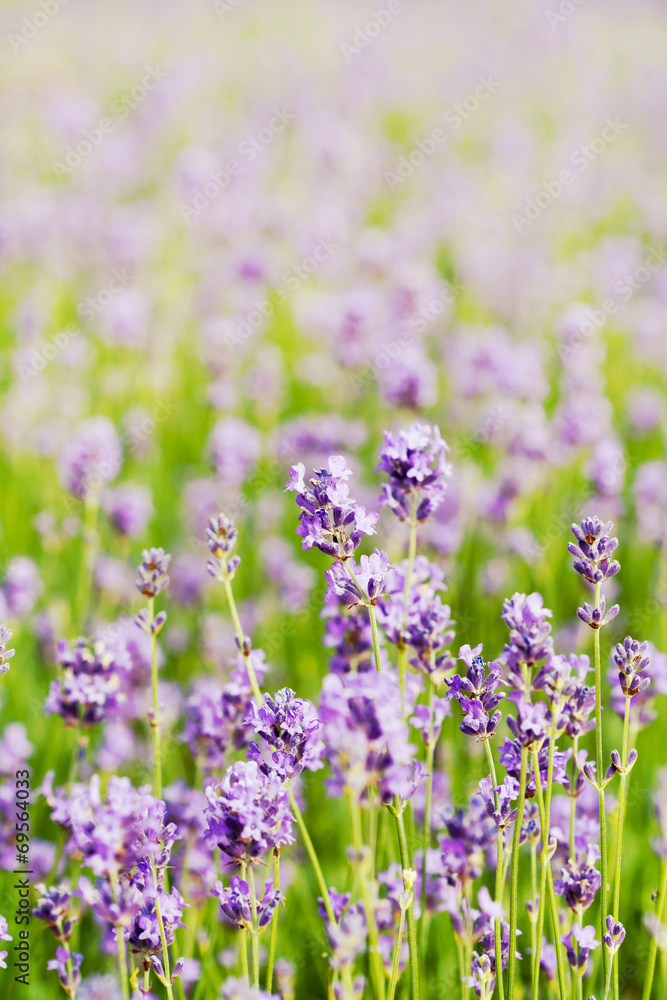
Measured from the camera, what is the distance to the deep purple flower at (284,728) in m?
1.35

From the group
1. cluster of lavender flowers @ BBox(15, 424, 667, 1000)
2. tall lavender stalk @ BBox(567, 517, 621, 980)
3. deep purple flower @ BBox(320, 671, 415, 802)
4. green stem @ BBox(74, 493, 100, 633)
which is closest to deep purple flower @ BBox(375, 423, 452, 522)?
cluster of lavender flowers @ BBox(15, 424, 667, 1000)

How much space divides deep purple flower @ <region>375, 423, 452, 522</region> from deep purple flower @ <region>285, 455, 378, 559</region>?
0.54ft

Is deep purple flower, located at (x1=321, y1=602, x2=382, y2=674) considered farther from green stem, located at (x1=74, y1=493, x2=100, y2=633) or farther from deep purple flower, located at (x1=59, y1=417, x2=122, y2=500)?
deep purple flower, located at (x1=59, y1=417, x2=122, y2=500)

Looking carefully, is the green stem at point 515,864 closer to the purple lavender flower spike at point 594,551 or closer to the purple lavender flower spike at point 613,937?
the purple lavender flower spike at point 613,937

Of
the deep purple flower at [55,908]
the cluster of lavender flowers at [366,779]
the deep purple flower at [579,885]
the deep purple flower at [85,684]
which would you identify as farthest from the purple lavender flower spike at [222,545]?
the deep purple flower at [579,885]

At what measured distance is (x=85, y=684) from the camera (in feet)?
5.84

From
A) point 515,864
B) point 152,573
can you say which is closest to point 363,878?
point 515,864

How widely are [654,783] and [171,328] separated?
366 cm

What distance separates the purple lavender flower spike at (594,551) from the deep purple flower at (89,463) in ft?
5.77

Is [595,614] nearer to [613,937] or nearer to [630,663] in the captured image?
[630,663]

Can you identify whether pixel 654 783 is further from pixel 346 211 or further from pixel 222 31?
pixel 222 31

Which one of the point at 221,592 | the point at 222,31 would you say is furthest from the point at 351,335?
the point at 222,31

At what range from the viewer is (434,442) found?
5.30ft

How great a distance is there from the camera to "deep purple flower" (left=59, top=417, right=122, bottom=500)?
282 cm
